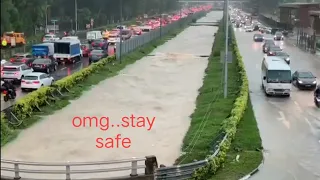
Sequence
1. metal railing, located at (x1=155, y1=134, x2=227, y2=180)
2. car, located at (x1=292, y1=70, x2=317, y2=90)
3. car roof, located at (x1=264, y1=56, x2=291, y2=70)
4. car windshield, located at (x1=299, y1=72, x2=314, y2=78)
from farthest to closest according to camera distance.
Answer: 1. car windshield, located at (x1=299, y1=72, x2=314, y2=78)
2. car, located at (x1=292, y1=70, x2=317, y2=90)
3. car roof, located at (x1=264, y1=56, x2=291, y2=70)
4. metal railing, located at (x1=155, y1=134, x2=227, y2=180)

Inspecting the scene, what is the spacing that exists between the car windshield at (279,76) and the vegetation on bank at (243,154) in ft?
23.0

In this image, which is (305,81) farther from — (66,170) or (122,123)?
(66,170)

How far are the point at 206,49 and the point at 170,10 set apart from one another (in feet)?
358

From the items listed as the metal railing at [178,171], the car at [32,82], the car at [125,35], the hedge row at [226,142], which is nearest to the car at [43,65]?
the car at [32,82]

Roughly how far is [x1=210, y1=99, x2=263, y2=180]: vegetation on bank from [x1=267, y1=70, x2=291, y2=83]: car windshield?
702 cm

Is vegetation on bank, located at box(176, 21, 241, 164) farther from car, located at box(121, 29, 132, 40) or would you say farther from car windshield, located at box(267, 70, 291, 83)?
car, located at box(121, 29, 132, 40)

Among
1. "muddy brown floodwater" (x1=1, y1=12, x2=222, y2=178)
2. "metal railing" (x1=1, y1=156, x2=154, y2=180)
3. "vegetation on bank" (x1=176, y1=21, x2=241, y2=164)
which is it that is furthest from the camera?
"vegetation on bank" (x1=176, y1=21, x2=241, y2=164)

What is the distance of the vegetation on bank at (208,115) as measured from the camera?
53.1ft

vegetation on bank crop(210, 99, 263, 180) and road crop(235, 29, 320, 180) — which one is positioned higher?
vegetation on bank crop(210, 99, 263, 180)

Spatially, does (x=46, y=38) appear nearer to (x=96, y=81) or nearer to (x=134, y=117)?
(x=96, y=81)

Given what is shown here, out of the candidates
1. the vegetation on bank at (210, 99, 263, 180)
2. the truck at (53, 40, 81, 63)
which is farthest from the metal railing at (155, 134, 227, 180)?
the truck at (53, 40, 81, 63)

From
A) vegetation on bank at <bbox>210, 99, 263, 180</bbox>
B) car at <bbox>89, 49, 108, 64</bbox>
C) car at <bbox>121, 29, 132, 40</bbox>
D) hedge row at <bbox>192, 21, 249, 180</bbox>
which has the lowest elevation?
vegetation on bank at <bbox>210, 99, 263, 180</bbox>

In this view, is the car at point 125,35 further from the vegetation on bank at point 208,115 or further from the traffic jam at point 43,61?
the vegetation on bank at point 208,115

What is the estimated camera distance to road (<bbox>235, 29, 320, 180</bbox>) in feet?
48.8
